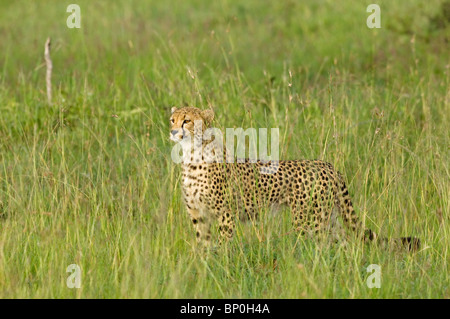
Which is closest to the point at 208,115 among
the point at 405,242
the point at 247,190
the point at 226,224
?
the point at 247,190

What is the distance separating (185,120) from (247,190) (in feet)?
2.32

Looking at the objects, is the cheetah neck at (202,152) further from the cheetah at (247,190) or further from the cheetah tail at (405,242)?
the cheetah tail at (405,242)

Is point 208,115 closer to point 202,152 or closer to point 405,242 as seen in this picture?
→ point 202,152

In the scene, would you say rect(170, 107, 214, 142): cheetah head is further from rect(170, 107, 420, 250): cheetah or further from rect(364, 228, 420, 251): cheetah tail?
rect(364, 228, 420, 251): cheetah tail

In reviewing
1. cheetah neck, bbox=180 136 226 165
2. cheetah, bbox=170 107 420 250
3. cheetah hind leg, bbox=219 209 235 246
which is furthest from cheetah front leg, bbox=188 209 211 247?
cheetah neck, bbox=180 136 226 165

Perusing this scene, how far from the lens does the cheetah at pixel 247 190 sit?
480 centimetres

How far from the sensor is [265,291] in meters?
4.11

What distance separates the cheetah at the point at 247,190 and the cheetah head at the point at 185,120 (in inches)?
0.6

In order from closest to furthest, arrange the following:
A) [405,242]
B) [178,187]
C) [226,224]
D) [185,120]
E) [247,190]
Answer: [405,242]
[185,120]
[226,224]
[247,190]
[178,187]

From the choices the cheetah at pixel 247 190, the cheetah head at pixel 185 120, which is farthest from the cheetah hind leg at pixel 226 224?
the cheetah head at pixel 185 120

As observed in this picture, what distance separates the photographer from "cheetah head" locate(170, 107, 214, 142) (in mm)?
4617

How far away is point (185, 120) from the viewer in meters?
4.66
